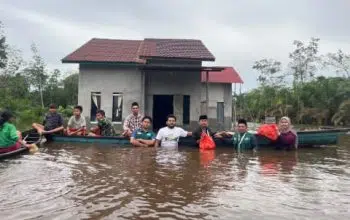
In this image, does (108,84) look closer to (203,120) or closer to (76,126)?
(76,126)

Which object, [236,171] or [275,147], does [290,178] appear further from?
[275,147]

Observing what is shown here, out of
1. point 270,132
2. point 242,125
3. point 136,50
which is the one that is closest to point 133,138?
point 242,125

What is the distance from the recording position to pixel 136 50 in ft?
67.6

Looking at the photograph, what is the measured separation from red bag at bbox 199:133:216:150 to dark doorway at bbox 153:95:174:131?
9.99 meters

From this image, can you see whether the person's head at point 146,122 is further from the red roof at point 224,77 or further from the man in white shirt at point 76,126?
the red roof at point 224,77

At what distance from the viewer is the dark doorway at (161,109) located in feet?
68.3

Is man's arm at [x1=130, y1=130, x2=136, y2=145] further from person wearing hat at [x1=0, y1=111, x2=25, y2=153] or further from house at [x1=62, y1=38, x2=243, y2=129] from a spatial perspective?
house at [x1=62, y1=38, x2=243, y2=129]

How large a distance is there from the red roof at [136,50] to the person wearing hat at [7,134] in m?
9.63

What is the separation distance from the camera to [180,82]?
1952 cm

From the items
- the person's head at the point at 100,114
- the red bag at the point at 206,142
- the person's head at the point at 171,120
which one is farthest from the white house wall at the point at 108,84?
the person's head at the point at 171,120

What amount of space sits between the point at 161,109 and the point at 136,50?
3.31m

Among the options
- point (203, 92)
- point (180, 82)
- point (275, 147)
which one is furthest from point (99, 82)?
point (275, 147)

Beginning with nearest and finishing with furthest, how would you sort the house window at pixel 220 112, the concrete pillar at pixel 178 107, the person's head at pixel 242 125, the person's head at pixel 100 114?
the person's head at pixel 242 125 < the person's head at pixel 100 114 < the concrete pillar at pixel 178 107 < the house window at pixel 220 112

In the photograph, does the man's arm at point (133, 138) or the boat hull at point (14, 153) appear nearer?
the boat hull at point (14, 153)
